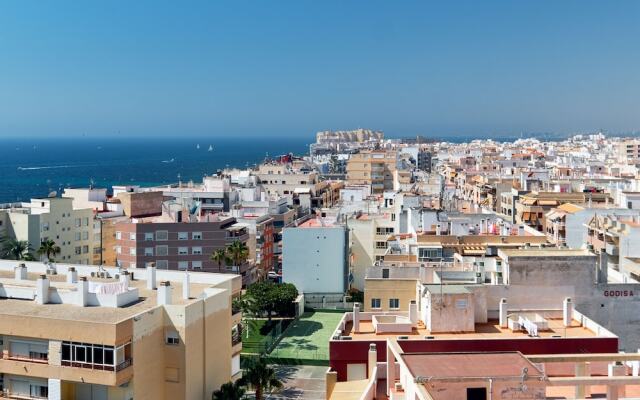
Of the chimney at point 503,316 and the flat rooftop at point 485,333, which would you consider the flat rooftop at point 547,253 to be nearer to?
the chimney at point 503,316

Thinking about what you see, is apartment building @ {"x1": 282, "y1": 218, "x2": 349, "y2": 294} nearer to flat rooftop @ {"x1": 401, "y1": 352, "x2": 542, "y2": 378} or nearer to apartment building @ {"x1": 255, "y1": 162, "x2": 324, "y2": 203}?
flat rooftop @ {"x1": 401, "y1": 352, "x2": 542, "y2": 378}

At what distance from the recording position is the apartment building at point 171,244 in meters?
62.2

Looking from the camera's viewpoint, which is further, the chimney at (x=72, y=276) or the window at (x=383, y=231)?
the window at (x=383, y=231)

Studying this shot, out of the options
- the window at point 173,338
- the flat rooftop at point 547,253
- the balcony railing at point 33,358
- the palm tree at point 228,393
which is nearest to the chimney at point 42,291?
the balcony railing at point 33,358

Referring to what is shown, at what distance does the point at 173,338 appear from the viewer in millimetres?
27281

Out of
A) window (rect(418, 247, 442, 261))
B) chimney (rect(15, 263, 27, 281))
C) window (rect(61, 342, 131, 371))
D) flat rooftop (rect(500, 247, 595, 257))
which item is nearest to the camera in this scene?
window (rect(61, 342, 131, 371))

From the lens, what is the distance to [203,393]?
2883 cm

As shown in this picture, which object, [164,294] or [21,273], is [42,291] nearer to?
[164,294]

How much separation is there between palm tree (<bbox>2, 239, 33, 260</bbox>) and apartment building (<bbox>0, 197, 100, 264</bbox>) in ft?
3.22

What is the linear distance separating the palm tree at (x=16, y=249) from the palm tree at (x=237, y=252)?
15.1 metres

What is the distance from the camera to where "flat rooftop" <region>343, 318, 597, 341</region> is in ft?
88.8

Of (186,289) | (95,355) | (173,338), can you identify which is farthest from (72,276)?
(95,355)

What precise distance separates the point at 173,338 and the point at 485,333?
36.6ft

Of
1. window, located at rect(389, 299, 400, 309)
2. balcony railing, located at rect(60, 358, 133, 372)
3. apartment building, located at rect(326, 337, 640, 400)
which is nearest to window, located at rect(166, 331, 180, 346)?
balcony railing, located at rect(60, 358, 133, 372)
